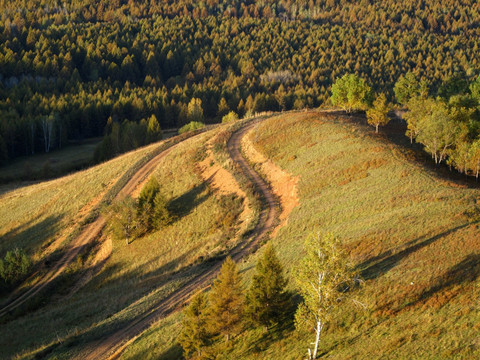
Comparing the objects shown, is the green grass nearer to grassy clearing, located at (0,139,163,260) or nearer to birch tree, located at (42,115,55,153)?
grassy clearing, located at (0,139,163,260)

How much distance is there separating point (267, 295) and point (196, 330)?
6.00 meters

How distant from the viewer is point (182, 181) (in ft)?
242

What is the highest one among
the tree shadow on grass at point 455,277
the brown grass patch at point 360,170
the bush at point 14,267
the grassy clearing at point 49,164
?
the brown grass patch at point 360,170

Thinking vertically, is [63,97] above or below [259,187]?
above

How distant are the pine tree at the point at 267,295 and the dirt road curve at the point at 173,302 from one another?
12628 mm

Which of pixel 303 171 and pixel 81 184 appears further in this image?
pixel 81 184

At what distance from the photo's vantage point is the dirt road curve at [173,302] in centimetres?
3812

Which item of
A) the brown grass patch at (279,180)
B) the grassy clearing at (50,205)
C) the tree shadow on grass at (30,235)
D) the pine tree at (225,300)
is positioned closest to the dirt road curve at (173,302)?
the brown grass patch at (279,180)

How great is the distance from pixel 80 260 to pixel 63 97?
119 m

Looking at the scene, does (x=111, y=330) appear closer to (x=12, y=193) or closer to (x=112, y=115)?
(x=12, y=193)

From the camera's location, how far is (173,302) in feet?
143

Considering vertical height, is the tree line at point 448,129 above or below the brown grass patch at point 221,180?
above

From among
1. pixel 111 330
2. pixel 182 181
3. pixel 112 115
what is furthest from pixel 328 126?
pixel 112 115

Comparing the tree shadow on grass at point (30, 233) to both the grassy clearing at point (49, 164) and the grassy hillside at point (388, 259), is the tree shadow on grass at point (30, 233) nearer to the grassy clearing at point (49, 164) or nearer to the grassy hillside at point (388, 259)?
the grassy hillside at point (388, 259)
